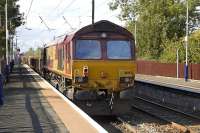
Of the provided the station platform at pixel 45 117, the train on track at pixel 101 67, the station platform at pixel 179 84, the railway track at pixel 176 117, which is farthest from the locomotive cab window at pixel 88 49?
the station platform at pixel 179 84

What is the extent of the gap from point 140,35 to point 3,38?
23.9 meters

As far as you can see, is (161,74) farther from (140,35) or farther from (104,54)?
(104,54)

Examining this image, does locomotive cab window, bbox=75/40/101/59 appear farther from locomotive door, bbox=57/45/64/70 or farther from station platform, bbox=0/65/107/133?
locomotive door, bbox=57/45/64/70

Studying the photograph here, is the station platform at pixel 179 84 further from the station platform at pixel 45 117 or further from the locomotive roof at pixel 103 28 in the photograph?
the station platform at pixel 45 117

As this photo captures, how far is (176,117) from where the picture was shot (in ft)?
68.3

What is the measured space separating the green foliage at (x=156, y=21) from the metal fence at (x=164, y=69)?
278 cm

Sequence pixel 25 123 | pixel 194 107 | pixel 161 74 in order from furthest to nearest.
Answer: pixel 161 74 < pixel 194 107 < pixel 25 123

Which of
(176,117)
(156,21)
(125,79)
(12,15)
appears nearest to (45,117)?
(125,79)

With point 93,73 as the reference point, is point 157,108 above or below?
below

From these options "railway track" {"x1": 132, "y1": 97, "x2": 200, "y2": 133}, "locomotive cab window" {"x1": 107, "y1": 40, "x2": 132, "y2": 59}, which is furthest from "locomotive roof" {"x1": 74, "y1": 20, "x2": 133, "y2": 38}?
"railway track" {"x1": 132, "y1": 97, "x2": 200, "y2": 133}

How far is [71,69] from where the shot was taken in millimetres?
19016

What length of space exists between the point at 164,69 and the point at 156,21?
1489 cm

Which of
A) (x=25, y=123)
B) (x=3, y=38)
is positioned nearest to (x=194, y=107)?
(x=25, y=123)

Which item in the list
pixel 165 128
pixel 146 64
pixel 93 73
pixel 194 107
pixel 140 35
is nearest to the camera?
pixel 165 128
